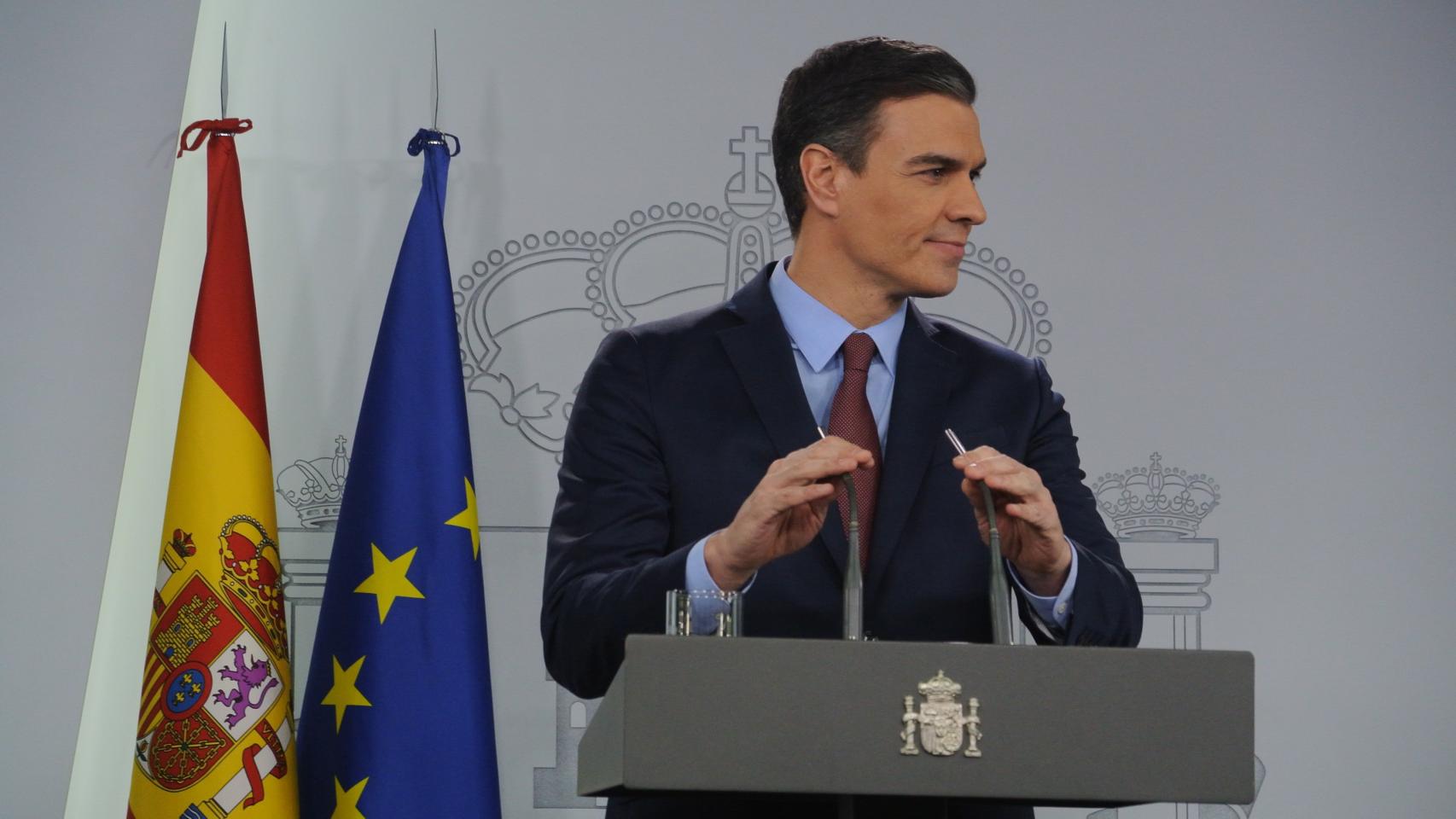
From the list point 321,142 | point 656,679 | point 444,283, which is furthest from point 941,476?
point 321,142

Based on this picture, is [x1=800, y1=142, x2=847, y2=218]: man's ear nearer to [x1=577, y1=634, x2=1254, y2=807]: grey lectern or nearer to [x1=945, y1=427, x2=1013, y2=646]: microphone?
[x1=945, y1=427, x2=1013, y2=646]: microphone

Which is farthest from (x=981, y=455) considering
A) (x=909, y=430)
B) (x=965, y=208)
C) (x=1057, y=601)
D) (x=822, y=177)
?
(x=822, y=177)

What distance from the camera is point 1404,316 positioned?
3.72 metres

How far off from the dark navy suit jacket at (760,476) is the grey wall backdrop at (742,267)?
143cm

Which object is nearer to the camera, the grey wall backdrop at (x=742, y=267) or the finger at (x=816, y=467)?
the finger at (x=816, y=467)

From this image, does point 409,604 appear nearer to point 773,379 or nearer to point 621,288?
point 621,288

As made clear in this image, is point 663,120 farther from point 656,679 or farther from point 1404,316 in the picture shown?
point 656,679

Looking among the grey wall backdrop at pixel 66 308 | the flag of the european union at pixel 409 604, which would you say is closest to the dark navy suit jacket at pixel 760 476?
the flag of the european union at pixel 409 604

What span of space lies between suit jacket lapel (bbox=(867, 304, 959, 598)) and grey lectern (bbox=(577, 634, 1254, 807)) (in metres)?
0.66

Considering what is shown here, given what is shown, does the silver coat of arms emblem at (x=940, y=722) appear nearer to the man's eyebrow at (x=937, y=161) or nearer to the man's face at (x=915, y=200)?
the man's face at (x=915, y=200)

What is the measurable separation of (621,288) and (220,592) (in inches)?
44.2

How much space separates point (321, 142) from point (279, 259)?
291mm

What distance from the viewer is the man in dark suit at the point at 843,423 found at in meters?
1.89

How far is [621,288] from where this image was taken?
3.63 m
